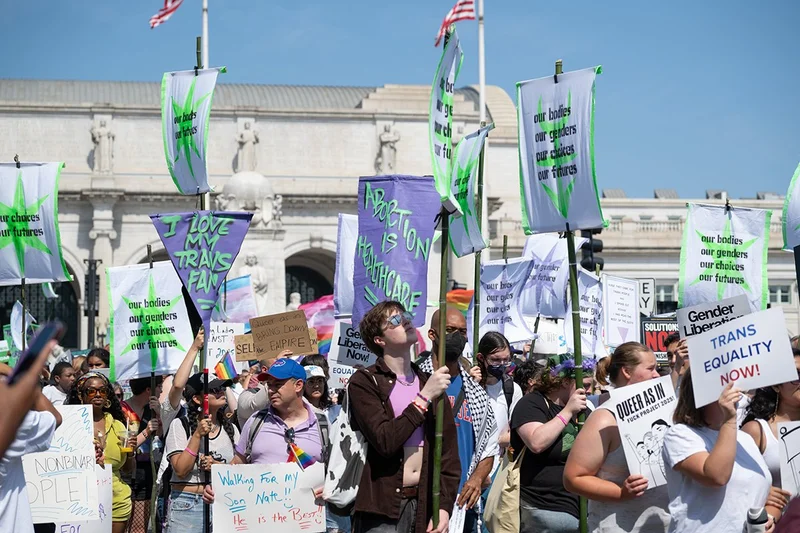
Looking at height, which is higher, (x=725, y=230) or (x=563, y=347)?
(x=725, y=230)

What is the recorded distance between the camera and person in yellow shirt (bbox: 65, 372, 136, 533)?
855 cm

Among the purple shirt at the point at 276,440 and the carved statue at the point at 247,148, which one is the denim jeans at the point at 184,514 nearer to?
the purple shirt at the point at 276,440

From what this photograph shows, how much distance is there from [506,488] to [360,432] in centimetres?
134

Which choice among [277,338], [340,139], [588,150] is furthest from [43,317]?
[588,150]

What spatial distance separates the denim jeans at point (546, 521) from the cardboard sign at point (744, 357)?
1.84 m

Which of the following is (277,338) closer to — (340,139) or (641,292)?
(641,292)

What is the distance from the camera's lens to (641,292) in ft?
71.3

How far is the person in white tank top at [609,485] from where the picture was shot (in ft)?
19.3

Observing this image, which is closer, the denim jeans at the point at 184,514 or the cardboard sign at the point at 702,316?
the cardboard sign at the point at 702,316

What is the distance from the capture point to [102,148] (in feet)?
184

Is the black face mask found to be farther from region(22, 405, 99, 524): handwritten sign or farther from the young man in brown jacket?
region(22, 405, 99, 524): handwritten sign

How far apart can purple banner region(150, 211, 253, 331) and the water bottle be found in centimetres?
497

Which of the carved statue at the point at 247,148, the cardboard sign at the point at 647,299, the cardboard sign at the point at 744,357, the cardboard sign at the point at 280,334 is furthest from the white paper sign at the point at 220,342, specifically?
the carved statue at the point at 247,148

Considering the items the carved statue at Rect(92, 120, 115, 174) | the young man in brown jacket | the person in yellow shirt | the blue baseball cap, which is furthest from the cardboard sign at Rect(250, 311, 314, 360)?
the carved statue at Rect(92, 120, 115, 174)
